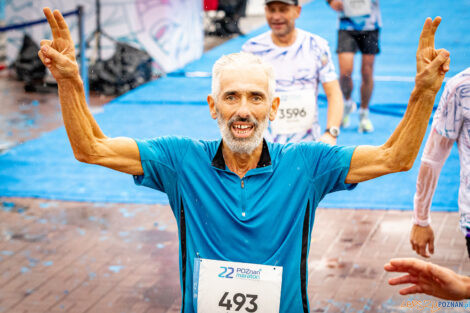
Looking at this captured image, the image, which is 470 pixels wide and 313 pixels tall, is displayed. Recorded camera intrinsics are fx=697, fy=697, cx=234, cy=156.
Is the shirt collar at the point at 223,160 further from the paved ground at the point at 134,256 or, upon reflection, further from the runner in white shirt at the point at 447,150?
the paved ground at the point at 134,256

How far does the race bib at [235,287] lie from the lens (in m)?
2.77

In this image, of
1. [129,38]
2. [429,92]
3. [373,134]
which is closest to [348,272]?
[429,92]

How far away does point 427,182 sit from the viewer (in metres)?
3.76

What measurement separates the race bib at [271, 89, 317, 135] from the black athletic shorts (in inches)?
142

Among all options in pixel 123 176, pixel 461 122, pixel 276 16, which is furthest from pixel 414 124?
pixel 123 176

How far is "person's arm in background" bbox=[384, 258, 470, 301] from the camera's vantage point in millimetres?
2301

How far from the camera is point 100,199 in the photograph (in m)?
6.92

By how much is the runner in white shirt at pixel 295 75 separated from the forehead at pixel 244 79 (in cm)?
201

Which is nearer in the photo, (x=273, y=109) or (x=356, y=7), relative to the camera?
(x=273, y=109)

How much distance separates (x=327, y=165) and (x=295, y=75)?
2.15 metres

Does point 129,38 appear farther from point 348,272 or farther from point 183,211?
point 183,211

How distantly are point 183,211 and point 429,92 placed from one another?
42.4 inches

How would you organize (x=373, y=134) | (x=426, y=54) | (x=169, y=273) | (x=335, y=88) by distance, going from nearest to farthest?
(x=426, y=54), (x=335, y=88), (x=169, y=273), (x=373, y=134)

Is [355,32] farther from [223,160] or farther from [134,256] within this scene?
[223,160]
